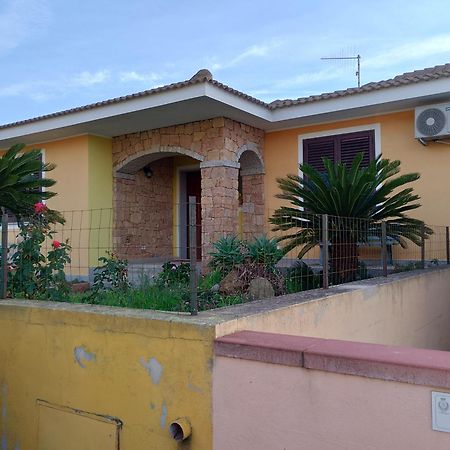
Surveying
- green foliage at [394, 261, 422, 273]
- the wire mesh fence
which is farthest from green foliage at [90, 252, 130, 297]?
green foliage at [394, 261, 422, 273]

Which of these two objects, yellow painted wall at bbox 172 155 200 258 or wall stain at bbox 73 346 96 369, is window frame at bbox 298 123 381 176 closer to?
yellow painted wall at bbox 172 155 200 258

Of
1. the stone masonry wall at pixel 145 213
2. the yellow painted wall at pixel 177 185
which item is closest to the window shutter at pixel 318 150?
the yellow painted wall at pixel 177 185

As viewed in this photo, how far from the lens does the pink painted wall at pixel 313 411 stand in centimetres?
Answer: 245

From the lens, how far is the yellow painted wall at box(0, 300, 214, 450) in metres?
3.16

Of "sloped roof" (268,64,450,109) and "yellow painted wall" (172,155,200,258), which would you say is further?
"yellow painted wall" (172,155,200,258)

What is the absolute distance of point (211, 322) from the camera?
3.19 meters

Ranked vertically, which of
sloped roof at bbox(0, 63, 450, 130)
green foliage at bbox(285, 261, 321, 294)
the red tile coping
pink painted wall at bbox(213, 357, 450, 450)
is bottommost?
pink painted wall at bbox(213, 357, 450, 450)

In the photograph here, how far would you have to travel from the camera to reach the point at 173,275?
5.91 metres

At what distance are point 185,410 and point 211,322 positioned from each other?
1.88ft

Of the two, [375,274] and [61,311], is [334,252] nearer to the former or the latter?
[375,274]

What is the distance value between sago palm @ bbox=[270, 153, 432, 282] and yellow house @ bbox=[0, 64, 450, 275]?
2331 mm

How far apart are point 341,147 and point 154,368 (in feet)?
24.2

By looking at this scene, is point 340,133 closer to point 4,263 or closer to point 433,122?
point 433,122

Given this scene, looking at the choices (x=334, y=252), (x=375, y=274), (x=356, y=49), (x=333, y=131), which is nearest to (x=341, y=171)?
(x=334, y=252)
